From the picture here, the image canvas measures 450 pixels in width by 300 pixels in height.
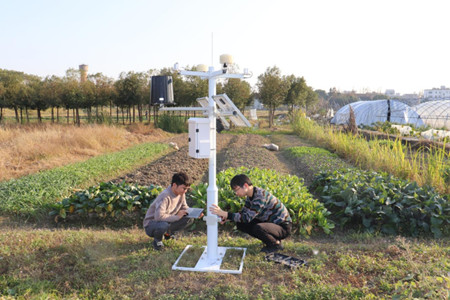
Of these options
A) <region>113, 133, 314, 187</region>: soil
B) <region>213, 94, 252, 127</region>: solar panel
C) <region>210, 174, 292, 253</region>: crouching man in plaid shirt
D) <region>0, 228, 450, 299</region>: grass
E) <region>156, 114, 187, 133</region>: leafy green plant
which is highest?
<region>213, 94, 252, 127</region>: solar panel

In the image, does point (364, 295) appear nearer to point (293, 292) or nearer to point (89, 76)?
point (293, 292)

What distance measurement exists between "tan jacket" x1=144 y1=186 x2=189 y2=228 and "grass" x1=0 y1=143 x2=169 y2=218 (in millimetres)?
2444

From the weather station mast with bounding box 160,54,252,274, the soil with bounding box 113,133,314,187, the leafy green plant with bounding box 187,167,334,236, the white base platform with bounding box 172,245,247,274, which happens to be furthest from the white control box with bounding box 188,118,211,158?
the soil with bounding box 113,133,314,187

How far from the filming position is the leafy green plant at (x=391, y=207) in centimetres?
504

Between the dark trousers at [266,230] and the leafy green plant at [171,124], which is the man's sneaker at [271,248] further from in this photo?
the leafy green plant at [171,124]

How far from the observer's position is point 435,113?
22938mm

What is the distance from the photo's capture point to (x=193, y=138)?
3701mm

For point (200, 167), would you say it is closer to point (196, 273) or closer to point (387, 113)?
point (196, 273)

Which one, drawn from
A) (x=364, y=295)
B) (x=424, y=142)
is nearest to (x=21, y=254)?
(x=364, y=295)

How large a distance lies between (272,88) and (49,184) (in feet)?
63.7

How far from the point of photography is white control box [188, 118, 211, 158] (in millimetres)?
3658

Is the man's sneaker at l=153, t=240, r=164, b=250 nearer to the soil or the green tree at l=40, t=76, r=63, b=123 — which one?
the soil

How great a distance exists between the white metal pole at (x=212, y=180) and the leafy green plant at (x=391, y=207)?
2.34 metres

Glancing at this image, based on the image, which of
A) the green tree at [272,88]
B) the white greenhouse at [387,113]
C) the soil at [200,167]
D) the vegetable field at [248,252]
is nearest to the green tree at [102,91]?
the green tree at [272,88]
